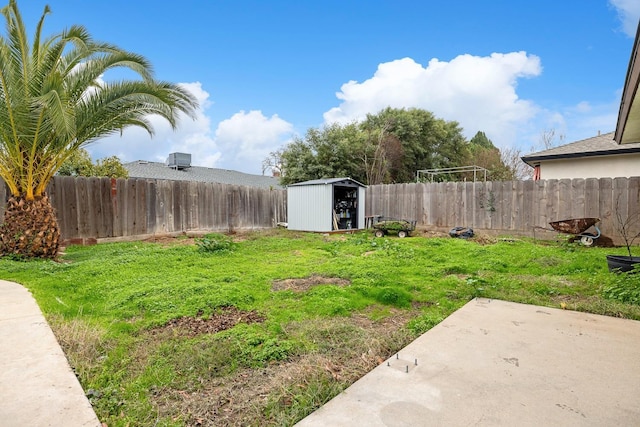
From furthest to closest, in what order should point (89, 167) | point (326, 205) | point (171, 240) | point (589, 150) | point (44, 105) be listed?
1. point (89, 167)
2. point (326, 205)
3. point (589, 150)
4. point (171, 240)
5. point (44, 105)

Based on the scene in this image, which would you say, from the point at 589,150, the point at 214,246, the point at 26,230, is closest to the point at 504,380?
the point at 214,246

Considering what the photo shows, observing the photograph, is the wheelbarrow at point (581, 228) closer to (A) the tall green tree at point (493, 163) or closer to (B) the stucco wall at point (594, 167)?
(B) the stucco wall at point (594, 167)

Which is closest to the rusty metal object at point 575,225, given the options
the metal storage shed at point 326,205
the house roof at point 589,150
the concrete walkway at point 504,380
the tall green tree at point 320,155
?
the house roof at point 589,150

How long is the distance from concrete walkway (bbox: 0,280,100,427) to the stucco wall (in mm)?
13026

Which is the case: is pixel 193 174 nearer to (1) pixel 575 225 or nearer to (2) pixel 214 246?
(2) pixel 214 246

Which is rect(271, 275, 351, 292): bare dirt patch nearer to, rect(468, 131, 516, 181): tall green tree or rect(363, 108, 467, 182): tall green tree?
rect(468, 131, 516, 181): tall green tree

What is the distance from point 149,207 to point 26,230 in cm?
328

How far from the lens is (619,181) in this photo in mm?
8125

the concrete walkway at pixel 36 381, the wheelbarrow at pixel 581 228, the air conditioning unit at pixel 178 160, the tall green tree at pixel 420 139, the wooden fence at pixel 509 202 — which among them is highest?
the tall green tree at pixel 420 139

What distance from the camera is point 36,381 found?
204 centimetres

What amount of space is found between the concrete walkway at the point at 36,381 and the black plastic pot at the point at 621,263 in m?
5.78

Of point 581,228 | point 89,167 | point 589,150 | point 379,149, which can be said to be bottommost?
point 581,228

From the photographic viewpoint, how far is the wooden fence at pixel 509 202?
8266 millimetres

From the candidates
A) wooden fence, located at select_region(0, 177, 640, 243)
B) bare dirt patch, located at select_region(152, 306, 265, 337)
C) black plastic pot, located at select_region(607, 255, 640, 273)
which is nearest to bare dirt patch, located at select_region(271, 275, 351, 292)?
bare dirt patch, located at select_region(152, 306, 265, 337)
